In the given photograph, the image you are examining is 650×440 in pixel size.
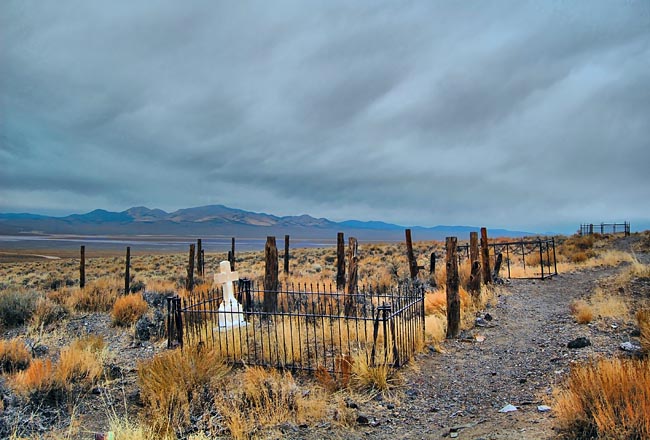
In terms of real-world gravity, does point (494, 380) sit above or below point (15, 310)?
below

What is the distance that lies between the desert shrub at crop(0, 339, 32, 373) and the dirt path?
6866mm

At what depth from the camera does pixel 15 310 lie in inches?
532

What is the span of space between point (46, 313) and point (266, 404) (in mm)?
10667

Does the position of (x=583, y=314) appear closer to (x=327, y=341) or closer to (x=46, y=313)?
(x=327, y=341)

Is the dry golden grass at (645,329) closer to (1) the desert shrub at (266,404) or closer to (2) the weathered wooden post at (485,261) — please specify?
(1) the desert shrub at (266,404)

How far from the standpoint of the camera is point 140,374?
282 inches

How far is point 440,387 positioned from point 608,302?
6.73 meters

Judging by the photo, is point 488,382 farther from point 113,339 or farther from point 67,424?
point 113,339

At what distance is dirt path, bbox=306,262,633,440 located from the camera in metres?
5.64

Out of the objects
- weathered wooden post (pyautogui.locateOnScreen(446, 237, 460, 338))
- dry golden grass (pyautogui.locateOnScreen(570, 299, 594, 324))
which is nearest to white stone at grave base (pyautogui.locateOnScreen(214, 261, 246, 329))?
weathered wooden post (pyautogui.locateOnScreen(446, 237, 460, 338))

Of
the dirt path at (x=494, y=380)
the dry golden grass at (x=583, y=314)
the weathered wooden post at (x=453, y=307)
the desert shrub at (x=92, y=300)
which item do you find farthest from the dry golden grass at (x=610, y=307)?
the desert shrub at (x=92, y=300)

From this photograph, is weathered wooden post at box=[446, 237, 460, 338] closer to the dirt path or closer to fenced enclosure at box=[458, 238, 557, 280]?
the dirt path

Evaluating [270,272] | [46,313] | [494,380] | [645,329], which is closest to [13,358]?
[46,313]

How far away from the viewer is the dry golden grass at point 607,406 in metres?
4.27
